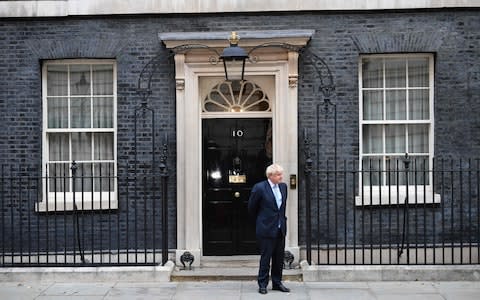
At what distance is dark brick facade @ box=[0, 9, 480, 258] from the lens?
10977 millimetres

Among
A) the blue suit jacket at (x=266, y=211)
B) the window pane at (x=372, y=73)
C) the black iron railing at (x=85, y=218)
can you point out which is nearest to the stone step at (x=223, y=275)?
the black iron railing at (x=85, y=218)

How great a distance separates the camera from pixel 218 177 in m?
11.3

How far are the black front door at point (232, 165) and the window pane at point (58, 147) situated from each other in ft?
7.43

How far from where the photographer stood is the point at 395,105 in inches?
444

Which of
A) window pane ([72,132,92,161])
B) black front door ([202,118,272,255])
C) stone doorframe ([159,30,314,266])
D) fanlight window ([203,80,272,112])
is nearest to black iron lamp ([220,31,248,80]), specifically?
stone doorframe ([159,30,314,266])

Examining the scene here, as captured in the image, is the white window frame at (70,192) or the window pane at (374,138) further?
the window pane at (374,138)

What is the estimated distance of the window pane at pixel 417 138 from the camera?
11258 millimetres

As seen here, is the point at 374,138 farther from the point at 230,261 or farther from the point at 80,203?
the point at 80,203

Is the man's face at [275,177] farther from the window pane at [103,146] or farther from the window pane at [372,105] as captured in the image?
the window pane at [103,146]

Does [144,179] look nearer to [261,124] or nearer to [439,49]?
[261,124]

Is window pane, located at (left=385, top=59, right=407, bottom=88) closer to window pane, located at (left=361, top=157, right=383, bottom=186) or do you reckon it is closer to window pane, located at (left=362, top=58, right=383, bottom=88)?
window pane, located at (left=362, top=58, right=383, bottom=88)

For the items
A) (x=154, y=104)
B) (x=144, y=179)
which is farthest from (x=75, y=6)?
(x=144, y=179)

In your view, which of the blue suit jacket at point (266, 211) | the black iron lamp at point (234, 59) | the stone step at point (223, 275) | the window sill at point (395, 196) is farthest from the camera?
the window sill at point (395, 196)

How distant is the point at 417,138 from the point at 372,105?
2.96ft
